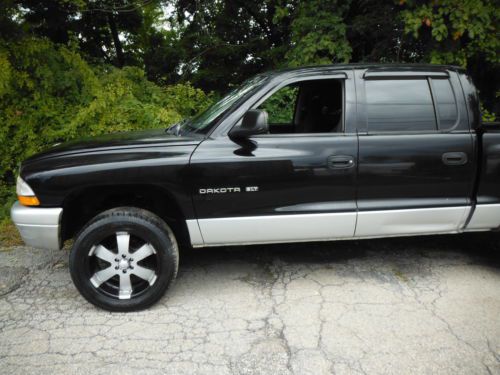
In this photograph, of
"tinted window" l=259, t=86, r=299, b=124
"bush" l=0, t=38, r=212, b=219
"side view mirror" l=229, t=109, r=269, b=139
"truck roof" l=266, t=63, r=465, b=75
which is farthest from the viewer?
"tinted window" l=259, t=86, r=299, b=124

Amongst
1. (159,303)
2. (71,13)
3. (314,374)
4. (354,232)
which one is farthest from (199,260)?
(71,13)

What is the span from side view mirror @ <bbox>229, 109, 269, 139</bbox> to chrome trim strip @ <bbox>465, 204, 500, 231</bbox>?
1.92 m

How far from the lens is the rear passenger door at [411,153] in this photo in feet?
11.0

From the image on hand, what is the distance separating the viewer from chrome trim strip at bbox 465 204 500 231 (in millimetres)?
3500

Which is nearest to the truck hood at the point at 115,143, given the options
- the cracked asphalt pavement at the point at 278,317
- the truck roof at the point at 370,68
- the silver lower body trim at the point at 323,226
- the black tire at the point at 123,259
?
the black tire at the point at 123,259

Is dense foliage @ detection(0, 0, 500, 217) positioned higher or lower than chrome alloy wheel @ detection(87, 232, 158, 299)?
higher

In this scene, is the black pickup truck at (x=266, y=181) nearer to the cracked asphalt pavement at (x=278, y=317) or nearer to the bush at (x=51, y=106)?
the cracked asphalt pavement at (x=278, y=317)

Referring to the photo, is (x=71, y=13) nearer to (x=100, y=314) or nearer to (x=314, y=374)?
(x=100, y=314)

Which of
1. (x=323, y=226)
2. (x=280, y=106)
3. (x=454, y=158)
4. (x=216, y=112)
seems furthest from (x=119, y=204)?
(x=280, y=106)

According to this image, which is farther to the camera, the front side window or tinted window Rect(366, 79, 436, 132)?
the front side window

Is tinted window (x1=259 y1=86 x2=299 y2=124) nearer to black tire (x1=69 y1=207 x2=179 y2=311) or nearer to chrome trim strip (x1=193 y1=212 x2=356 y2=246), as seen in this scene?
chrome trim strip (x1=193 y1=212 x2=356 y2=246)

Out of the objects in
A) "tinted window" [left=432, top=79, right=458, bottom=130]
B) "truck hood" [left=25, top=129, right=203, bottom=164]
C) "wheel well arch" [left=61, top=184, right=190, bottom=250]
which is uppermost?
"tinted window" [left=432, top=79, right=458, bottom=130]

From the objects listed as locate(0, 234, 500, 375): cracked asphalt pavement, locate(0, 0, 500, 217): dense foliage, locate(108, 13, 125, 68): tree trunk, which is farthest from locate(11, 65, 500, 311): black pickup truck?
locate(108, 13, 125, 68): tree trunk

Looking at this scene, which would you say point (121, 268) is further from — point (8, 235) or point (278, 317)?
point (8, 235)
